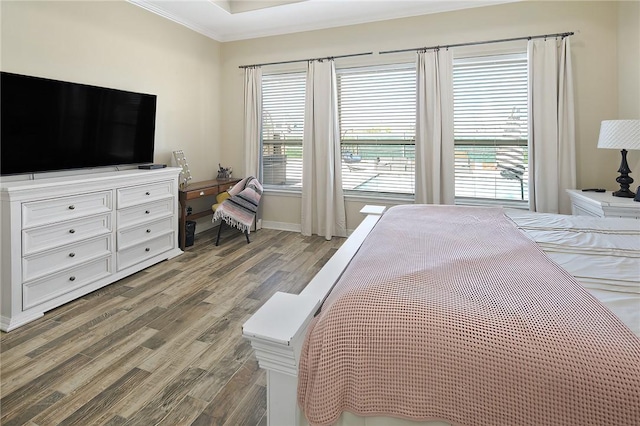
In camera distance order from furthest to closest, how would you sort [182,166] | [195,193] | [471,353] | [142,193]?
[182,166], [195,193], [142,193], [471,353]

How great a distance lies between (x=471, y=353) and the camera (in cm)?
88

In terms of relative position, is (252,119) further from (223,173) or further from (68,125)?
(68,125)

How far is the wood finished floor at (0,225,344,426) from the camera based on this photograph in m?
1.60

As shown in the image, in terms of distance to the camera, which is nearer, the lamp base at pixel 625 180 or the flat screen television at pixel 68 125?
the flat screen television at pixel 68 125

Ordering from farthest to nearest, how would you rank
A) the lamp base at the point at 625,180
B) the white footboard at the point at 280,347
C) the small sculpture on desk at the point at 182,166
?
1. the small sculpture on desk at the point at 182,166
2. the lamp base at the point at 625,180
3. the white footboard at the point at 280,347

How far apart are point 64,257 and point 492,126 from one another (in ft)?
14.1

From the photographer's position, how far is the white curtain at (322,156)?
14.3 feet

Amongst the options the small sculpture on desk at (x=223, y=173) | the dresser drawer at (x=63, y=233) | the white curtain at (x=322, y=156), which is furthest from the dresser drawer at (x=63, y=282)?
the white curtain at (x=322, y=156)

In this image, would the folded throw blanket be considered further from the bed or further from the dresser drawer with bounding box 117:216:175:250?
the bed

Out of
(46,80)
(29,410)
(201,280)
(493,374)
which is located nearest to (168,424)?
(29,410)

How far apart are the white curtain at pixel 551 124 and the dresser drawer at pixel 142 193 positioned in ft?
12.6

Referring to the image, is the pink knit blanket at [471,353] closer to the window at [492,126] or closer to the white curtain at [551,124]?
the white curtain at [551,124]

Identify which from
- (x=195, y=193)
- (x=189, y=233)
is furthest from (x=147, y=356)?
(x=195, y=193)

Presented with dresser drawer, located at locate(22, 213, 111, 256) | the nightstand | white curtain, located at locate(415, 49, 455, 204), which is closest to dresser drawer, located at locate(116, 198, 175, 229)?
dresser drawer, located at locate(22, 213, 111, 256)
